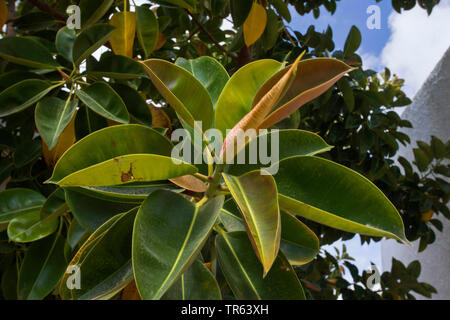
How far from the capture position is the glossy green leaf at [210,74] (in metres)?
0.58

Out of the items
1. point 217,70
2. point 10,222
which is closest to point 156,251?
point 217,70

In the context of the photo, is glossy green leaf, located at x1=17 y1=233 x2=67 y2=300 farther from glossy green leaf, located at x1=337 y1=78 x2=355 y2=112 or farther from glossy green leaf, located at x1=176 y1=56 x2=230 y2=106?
glossy green leaf, located at x1=337 y1=78 x2=355 y2=112

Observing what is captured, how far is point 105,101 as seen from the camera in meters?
0.71

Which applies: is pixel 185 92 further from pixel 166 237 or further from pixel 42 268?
pixel 42 268

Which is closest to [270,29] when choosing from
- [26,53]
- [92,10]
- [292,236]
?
[92,10]

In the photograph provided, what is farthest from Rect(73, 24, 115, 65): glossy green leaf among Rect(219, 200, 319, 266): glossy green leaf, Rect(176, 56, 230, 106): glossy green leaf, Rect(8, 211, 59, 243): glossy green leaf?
Rect(219, 200, 319, 266): glossy green leaf

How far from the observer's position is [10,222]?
698 millimetres

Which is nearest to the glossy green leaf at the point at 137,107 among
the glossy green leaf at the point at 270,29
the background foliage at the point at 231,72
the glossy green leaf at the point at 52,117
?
the background foliage at the point at 231,72

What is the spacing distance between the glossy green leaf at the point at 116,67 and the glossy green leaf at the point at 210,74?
0.63 ft

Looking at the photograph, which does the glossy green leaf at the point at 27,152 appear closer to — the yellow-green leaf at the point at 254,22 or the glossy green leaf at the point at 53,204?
the glossy green leaf at the point at 53,204

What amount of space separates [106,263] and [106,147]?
13cm

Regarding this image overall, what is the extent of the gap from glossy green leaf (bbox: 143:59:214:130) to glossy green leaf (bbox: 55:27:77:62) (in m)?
0.42

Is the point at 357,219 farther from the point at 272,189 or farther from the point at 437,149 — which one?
the point at 437,149
